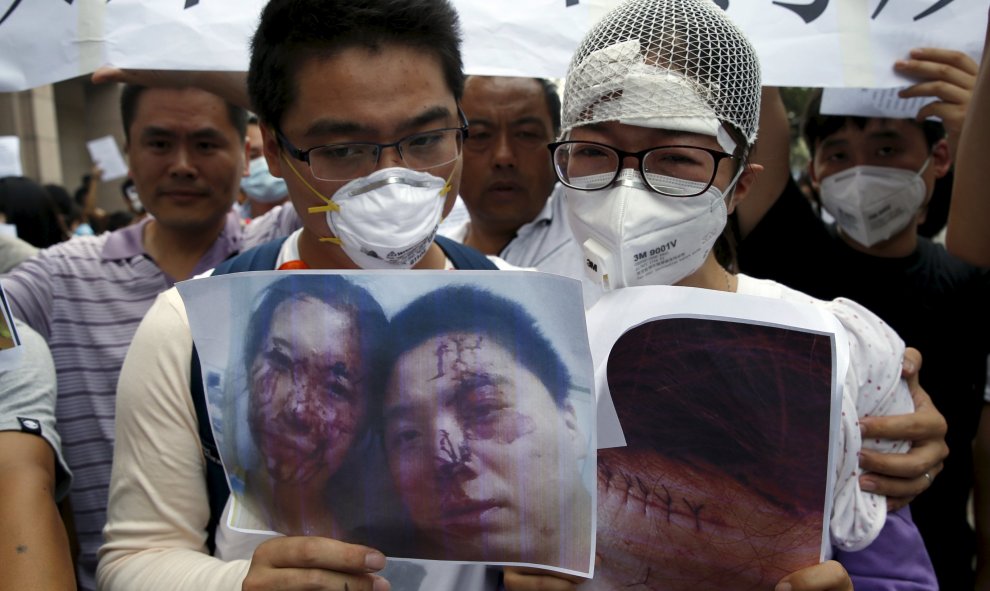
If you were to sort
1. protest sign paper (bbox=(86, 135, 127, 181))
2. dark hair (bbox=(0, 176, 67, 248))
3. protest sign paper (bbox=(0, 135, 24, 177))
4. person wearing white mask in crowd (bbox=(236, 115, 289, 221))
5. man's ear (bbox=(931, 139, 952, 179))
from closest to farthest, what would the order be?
man's ear (bbox=(931, 139, 952, 179)) < person wearing white mask in crowd (bbox=(236, 115, 289, 221)) < dark hair (bbox=(0, 176, 67, 248)) < protest sign paper (bbox=(0, 135, 24, 177)) < protest sign paper (bbox=(86, 135, 127, 181))

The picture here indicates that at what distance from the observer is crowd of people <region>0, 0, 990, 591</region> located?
1234 millimetres

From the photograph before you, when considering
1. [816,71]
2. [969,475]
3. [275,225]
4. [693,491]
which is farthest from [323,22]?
[969,475]

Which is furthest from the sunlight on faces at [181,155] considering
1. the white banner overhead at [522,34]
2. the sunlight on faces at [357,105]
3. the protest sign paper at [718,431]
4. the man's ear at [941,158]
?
the man's ear at [941,158]

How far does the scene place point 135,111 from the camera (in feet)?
9.32

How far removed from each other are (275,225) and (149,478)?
1563mm

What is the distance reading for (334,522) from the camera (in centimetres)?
127

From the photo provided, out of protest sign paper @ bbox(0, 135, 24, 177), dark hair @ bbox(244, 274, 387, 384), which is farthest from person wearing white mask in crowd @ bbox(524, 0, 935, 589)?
protest sign paper @ bbox(0, 135, 24, 177)

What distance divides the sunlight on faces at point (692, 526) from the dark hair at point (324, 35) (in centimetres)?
100

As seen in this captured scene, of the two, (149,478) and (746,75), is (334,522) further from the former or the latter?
(746,75)

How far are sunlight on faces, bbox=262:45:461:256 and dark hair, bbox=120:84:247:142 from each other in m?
1.21

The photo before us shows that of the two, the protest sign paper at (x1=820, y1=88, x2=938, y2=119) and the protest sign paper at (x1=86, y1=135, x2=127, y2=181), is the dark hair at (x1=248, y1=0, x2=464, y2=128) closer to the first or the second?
the protest sign paper at (x1=820, y1=88, x2=938, y2=119)

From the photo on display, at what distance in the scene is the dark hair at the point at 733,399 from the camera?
1211 mm

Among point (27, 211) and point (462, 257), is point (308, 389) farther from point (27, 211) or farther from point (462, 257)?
point (27, 211)

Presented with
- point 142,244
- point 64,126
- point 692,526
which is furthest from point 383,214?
point 64,126
